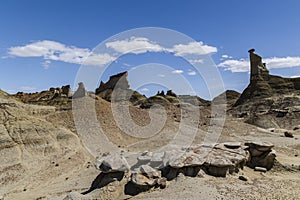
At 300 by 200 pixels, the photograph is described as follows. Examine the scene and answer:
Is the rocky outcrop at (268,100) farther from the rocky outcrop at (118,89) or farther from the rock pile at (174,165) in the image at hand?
the rock pile at (174,165)

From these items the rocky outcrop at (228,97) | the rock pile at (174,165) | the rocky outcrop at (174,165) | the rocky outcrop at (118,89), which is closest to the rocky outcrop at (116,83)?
the rocky outcrop at (118,89)

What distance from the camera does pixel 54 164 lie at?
60.8 feet

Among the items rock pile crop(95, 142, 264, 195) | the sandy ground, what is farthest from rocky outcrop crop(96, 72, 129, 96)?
rock pile crop(95, 142, 264, 195)

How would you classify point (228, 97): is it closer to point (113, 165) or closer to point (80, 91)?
point (80, 91)

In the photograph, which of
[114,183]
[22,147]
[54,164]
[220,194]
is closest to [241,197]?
[220,194]

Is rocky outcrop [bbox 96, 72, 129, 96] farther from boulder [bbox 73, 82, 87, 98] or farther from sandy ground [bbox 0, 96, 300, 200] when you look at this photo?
sandy ground [bbox 0, 96, 300, 200]

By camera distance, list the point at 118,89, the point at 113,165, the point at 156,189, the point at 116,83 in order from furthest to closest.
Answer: the point at 116,83
the point at 118,89
the point at 113,165
the point at 156,189

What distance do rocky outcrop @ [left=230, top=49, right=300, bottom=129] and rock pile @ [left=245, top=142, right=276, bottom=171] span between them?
2393cm

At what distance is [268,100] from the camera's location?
54.3 meters

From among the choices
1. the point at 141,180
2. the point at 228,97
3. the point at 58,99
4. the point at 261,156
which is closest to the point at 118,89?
the point at 58,99

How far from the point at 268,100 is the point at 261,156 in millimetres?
41910

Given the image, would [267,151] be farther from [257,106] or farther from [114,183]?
[257,106]

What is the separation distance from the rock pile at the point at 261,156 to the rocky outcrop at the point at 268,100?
23.9 meters

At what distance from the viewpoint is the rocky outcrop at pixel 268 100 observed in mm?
40688
